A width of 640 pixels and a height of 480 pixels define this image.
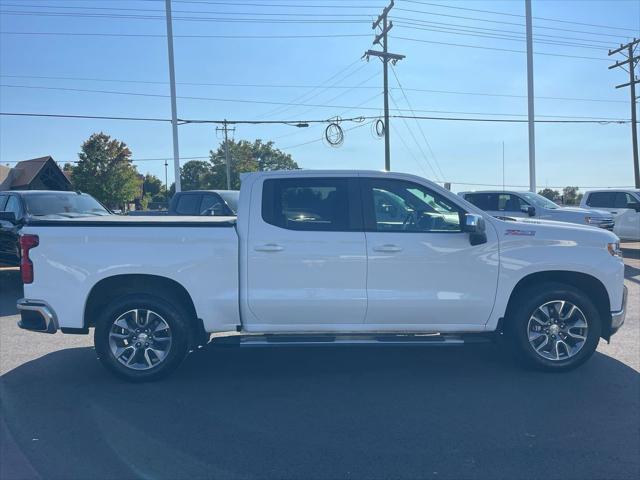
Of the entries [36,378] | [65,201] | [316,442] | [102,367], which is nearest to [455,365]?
[316,442]

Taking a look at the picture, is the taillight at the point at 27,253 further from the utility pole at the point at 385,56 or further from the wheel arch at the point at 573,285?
the utility pole at the point at 385,56

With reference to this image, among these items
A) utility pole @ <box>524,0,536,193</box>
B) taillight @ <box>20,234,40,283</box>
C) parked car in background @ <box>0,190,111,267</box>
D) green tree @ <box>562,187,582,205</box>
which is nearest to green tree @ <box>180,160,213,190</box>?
green tree @ <box>562,187,582,205</box>

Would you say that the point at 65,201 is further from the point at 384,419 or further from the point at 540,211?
the point at 540,211

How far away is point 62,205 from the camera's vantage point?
11.4 m

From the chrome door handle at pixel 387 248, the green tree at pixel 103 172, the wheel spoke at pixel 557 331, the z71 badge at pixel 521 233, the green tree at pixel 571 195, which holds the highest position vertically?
the green tree at pixel 103 172

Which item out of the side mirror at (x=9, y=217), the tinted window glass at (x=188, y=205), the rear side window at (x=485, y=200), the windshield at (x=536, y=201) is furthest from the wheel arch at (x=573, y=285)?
the rear side window at (x=485, y=200)

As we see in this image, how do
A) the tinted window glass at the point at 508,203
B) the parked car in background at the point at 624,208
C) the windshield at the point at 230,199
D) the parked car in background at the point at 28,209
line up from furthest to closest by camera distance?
the parked car in background at the point at 624,208, the tinted window glass at the point at 508,203, the windshield at the point at 230,199, the parked car in background at the point at 28,209

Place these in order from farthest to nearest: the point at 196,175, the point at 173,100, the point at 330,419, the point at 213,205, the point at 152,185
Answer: the point at 152,185 → the point at 196,175 → the point at 173,100 → the point at 213,205 → the point at 330,419

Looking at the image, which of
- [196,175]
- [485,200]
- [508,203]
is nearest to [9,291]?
[485,200]

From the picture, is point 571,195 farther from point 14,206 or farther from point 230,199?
point 14,206

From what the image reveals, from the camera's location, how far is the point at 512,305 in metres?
5.41

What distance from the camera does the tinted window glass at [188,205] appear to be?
13.8 m

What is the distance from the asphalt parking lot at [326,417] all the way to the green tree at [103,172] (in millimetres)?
42254

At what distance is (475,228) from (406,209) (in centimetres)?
70
